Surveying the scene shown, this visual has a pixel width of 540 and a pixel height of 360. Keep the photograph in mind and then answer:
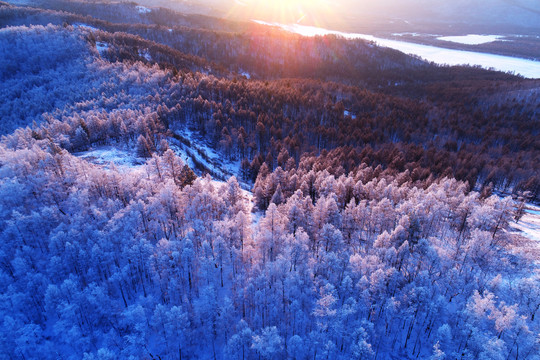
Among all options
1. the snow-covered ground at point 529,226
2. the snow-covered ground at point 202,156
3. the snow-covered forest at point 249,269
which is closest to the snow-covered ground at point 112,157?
the snow-covered forest at point 249,269

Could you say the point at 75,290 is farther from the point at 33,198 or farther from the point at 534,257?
the point at 534,257

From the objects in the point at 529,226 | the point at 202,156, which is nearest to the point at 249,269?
the point at 202,156

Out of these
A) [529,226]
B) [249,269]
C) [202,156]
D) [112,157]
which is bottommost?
[249,269]

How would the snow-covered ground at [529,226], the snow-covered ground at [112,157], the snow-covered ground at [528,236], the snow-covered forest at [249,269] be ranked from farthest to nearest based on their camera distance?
the snow-covered ground at [112,157], the snow-covered ground at [529,226], the snow-covered ground at [528,236], the snow-covered forest at [249,269]

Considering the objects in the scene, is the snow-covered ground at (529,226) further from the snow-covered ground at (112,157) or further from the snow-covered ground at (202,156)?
the snow-covered ground at (112,157)

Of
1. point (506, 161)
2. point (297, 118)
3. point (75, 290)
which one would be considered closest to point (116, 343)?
point (75, 290)

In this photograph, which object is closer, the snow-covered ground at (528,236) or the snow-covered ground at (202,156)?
the snow-covered ground at (528,236)

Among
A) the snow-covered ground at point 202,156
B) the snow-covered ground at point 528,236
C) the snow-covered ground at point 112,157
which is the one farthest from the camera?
the snow-covered ground at point 202,156

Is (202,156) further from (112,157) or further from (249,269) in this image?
(249,269)
